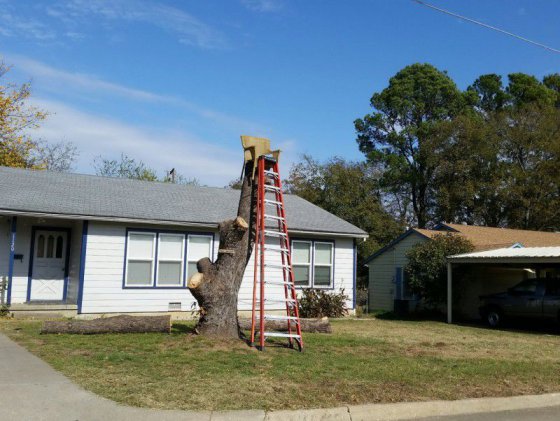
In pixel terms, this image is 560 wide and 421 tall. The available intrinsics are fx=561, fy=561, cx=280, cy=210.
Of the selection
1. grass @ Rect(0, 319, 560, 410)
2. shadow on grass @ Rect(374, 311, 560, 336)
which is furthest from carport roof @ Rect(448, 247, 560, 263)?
grass @ Rect(0, 319, 560, 410)

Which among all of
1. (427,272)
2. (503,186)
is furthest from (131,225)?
(503,186)

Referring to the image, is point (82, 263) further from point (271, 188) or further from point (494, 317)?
point (494, 317)

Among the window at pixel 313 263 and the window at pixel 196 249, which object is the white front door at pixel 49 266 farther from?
the window at pixel 313 263

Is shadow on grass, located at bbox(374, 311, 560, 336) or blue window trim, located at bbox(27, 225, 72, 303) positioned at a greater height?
blue window trim, located at bbox(27, 225, 72, 303)

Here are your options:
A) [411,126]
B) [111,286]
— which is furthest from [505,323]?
[411,126]

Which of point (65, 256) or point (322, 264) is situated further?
point (322, 264)

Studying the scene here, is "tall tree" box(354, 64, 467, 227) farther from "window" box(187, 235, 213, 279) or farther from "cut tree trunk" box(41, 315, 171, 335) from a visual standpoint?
"cut tree trunk" box(41, 315, 171, 335)

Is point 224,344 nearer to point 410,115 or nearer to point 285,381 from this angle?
point 285,381

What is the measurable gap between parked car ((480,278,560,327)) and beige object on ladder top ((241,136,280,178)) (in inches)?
419

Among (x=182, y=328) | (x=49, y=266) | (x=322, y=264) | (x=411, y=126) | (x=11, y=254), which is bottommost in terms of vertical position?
(x=182, y=328)

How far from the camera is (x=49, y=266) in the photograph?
55.1ft

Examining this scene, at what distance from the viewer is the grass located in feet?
23.5

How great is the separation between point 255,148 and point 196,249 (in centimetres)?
707

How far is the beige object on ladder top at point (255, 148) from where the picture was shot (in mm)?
11445
